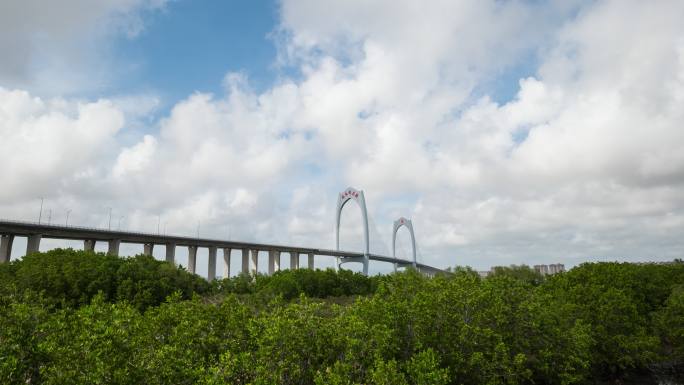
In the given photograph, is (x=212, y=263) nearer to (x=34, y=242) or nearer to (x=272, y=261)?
(x=272, y=261)

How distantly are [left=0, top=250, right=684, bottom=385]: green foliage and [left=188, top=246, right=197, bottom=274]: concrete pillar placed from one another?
80.1 m

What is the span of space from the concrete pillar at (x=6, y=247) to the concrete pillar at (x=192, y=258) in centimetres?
3687

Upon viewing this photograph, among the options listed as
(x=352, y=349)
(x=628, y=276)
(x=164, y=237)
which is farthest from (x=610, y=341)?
(x=164, y=237)

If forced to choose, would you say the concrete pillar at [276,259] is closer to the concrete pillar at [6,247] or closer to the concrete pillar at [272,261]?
the concrete pillar at [272,261]

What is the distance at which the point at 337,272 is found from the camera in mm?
96312

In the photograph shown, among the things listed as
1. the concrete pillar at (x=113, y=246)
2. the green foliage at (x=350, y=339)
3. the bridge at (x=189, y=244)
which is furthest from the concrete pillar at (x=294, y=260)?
the green foliage at (x=350, y=339)

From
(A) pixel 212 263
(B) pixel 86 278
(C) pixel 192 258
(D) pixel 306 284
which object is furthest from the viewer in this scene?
(A) pixel 212 263

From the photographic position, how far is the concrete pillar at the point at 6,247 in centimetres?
7634

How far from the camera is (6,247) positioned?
77.1 meters

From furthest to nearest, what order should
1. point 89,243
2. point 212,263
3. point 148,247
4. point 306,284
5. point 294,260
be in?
point 294,260 < point 212,263 < point 148,247 < point 89,243 < point 306,284

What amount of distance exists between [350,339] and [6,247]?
81187 mm

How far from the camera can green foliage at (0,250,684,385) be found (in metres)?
15.9

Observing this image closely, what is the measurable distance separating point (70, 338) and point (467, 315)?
20.2m

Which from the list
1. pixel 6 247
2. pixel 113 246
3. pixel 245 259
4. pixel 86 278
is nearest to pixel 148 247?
pixel 113 246
